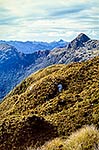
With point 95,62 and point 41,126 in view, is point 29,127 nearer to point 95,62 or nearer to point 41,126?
point 41,126

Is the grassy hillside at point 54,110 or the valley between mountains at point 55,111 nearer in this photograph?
the valley between mountains at point 55,111

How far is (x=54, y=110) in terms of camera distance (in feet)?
173

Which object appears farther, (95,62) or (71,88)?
(95,62)

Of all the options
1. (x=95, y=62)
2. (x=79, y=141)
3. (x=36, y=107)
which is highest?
(x=79, y=141)

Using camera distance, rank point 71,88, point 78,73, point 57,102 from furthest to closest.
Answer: point 78,73 → point 71,88 → point 57,102

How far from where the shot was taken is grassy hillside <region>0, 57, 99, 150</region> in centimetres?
4221

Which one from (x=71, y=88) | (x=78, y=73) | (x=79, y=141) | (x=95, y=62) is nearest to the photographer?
(x=79, y=141)

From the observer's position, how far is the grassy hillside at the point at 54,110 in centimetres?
4221

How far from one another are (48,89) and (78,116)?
1736cm

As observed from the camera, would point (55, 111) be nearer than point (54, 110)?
Yes

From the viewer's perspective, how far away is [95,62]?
6994cm

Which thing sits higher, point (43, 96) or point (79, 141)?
point (79, 141)

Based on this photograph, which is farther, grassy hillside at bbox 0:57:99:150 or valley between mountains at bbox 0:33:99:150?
grassy hillside at bbox 0:57:99:150

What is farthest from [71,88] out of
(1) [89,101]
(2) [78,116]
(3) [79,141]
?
(3) [79,141]
